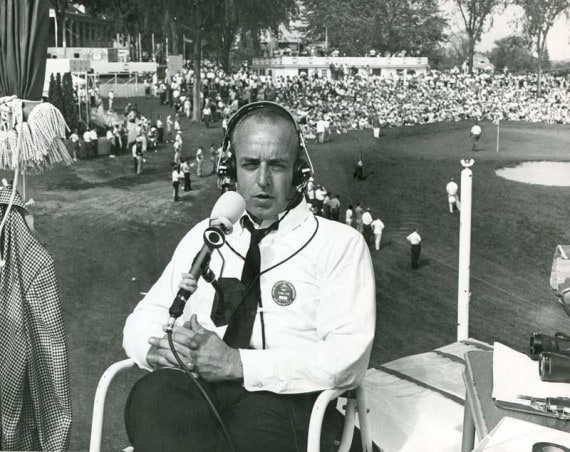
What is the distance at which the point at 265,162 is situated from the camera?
1677 millimetres

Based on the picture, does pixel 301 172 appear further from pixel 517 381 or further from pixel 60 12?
pixel 60 12

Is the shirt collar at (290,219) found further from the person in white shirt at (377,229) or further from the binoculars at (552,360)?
the person in white shirt at (377,229)

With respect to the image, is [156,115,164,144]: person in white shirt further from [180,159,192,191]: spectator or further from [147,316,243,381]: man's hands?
[147,316,243,381]: man's hands

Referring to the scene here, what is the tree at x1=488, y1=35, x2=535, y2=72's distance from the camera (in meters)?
3.27

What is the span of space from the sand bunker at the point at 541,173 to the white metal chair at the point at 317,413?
211 centimetres

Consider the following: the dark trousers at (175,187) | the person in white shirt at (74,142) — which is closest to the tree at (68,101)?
the person in white shirt at (74,142)

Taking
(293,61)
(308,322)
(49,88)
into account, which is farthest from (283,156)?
(49,88)

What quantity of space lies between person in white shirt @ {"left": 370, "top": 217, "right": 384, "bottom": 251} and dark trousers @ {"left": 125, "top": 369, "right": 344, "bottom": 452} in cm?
198

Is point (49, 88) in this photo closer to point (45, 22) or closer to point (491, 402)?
point (45, 22)

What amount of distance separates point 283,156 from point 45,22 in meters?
0.98

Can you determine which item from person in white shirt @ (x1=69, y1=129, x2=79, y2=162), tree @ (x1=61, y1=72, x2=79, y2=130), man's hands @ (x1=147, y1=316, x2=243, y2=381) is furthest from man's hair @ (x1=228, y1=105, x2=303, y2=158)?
person in white shirt @ (x1=69, y1=129, x2=79, y2=162)

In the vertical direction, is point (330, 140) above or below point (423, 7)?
below

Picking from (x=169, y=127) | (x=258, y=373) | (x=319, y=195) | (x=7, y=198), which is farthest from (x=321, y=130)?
(x=258, y=373)

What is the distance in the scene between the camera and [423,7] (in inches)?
128
